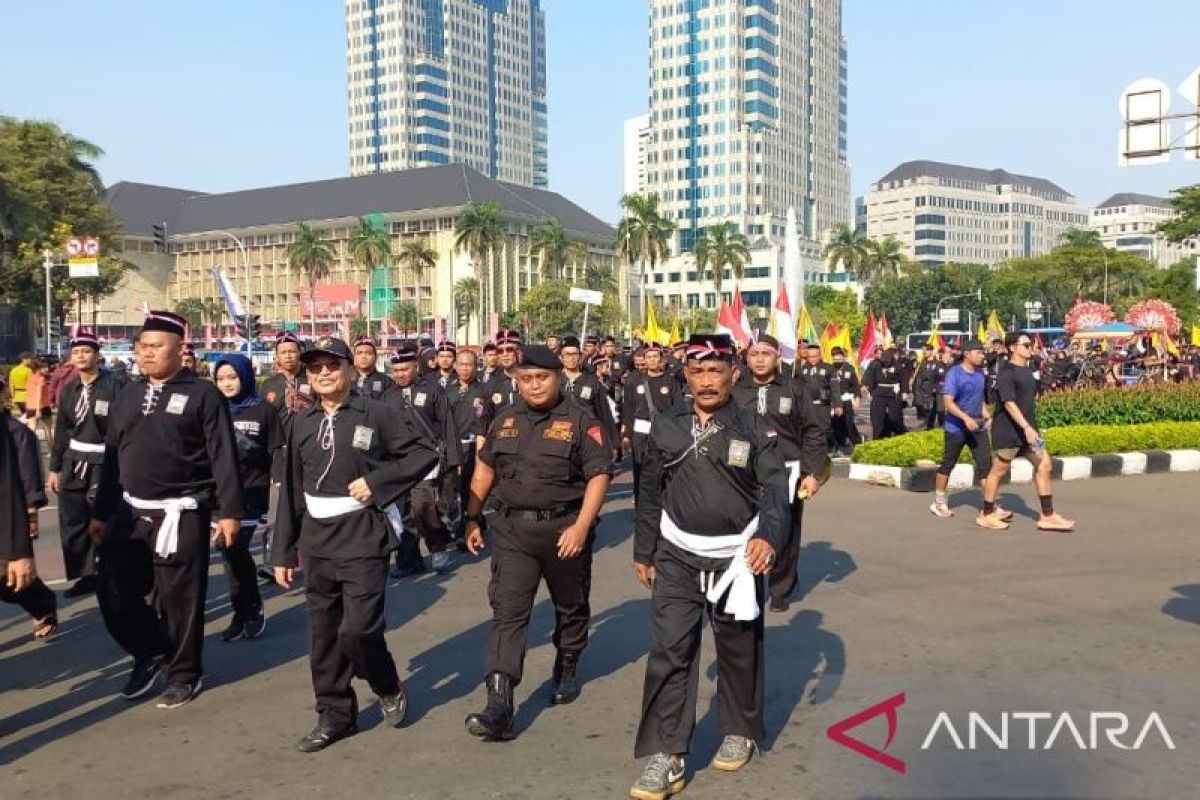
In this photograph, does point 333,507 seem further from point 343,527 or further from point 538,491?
point 538,491

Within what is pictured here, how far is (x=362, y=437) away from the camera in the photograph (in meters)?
4.98

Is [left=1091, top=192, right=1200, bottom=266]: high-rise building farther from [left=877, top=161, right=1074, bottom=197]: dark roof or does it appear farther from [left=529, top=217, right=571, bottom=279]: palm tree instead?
[left=529, top=217, right=571, bottom=279]: palm tree

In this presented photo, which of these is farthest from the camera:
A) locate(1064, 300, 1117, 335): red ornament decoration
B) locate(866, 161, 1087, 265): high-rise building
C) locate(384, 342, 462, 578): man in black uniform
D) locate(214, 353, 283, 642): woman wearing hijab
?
→ locate(866, 161, 1087, 265): high-rise building

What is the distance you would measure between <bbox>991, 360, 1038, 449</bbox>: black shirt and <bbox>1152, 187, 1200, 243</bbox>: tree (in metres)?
38.3

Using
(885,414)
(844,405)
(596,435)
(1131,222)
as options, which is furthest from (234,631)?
(1131,222)

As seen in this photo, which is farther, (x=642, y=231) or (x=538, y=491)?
(x=642, y=231)

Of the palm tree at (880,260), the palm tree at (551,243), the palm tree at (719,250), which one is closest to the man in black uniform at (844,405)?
the palm tree at (551,243)

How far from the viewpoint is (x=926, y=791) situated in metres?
4.12

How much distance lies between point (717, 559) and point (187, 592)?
280 cm

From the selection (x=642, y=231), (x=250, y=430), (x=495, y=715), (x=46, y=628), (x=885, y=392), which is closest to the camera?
(x=495, y=715)

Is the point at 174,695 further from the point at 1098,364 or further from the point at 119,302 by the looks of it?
the point at 119,302

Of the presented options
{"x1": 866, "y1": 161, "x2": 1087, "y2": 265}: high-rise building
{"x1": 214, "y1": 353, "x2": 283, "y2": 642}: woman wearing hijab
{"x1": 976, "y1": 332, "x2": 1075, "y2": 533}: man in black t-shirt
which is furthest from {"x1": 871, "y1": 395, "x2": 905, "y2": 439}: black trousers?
{"x1": 866, "y1": 161, "x2": 1087, "y2": 265}: high-rise building

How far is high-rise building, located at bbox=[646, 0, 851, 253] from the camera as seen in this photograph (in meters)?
136

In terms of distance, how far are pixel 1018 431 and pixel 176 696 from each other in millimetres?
7695
